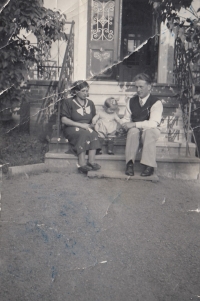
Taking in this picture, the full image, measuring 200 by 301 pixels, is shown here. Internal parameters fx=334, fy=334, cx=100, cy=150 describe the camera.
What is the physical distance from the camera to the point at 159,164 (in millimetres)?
4469

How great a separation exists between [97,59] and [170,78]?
1.76 m

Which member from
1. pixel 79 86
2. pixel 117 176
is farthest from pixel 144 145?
pixel 79 86

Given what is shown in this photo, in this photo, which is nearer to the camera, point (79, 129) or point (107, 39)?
point (79, 129)

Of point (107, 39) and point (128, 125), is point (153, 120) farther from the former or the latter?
point (107, 39)

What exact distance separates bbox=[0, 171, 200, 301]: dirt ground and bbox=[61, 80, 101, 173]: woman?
518mm

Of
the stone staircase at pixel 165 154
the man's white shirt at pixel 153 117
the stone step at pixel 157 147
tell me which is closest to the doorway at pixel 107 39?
the stone staircase at pixel 165 154

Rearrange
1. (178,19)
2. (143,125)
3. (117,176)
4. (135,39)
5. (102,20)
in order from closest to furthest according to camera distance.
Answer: (178,19) → (117,176) → (143,125) → (102,20) → (135,39)

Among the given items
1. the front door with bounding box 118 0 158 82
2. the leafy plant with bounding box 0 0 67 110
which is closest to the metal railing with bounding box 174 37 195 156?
the leafy plant with bounding box 0 0 67 110

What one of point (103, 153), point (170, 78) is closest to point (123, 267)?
point (103, 153)

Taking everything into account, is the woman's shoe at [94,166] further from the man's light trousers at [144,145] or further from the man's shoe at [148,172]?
the man's shoe at [148,172]

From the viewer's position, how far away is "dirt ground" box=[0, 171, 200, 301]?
215 cm

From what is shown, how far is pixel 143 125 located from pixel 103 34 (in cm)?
418

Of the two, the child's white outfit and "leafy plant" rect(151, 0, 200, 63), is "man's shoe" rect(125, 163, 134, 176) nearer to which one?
the child's white outfit

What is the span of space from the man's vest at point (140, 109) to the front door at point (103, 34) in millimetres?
3282
